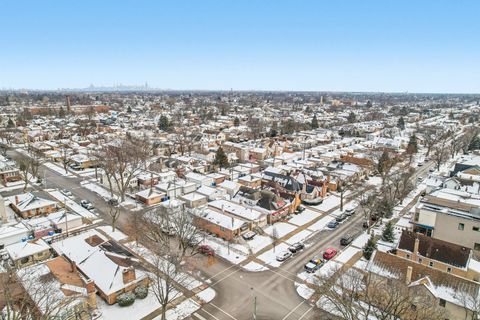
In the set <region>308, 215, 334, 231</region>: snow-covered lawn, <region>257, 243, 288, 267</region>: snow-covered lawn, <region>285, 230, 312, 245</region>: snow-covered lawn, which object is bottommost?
<region>257, 243, 288, 267</region>: snow-covered lawn

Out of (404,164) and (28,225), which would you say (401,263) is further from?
(404,164)

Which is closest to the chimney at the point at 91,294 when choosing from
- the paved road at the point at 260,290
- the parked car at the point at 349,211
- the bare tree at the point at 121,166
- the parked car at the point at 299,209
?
the paved road at the point at 260,290

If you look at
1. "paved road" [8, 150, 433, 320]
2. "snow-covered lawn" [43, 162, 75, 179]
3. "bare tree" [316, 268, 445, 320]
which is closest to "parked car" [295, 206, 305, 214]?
"paved road" [8, 150, 433, 320]

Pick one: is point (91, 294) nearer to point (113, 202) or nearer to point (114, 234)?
point (114, 234)

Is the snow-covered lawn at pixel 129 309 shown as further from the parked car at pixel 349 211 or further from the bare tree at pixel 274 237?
the parked car at pixel 349 211

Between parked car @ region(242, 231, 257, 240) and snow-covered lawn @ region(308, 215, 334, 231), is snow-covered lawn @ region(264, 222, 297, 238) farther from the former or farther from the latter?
snow-covered lawn @ region(308, 215, 334, 231)

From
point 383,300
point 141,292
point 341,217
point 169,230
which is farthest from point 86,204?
point 383,300
